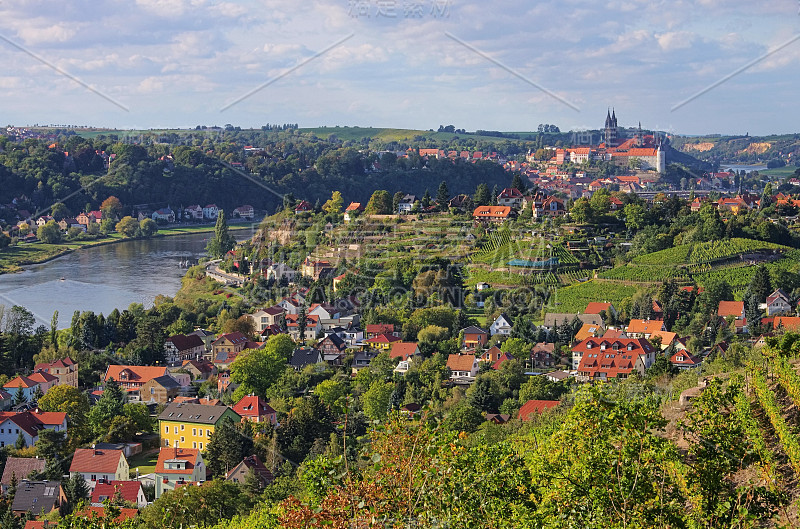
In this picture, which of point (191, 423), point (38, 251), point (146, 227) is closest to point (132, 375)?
point (191, 423)

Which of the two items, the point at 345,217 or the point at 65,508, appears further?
the point at 345,217

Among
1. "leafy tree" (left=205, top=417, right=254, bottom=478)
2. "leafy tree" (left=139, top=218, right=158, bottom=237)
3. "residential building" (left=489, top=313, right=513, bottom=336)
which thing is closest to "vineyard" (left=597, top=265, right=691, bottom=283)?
"residential building" (left=489, top=313, right=513, bottom=336)

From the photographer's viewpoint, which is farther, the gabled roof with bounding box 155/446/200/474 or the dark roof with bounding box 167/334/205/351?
the dark roof with bounding box 167/334/205/351

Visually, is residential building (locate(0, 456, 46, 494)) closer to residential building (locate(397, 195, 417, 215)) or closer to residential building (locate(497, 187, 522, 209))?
residential building (locate(397, 195, 417, 215))

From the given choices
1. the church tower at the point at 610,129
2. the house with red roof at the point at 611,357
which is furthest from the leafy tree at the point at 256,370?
the church tower at the point at 610,129

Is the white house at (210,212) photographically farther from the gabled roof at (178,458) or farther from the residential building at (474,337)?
the gabled roof at (178,458)

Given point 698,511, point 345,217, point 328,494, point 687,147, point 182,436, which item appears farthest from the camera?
point 687,147

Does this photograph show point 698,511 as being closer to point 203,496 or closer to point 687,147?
point 203,496

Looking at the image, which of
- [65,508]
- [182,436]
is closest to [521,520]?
[65,508]

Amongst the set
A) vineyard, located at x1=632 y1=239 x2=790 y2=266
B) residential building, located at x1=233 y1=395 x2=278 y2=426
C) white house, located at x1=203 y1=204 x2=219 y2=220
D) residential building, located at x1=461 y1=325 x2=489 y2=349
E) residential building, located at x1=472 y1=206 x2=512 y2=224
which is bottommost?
residential building, located at x1=233 y1=395 x2=278 y2=426
